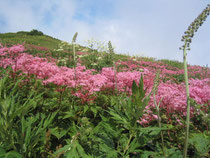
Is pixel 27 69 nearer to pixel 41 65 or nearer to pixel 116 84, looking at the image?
pixel 41 65

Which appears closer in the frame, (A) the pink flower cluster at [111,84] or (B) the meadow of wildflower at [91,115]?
(B) the meadow of wildflower at [91,115]

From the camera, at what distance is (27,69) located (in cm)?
298

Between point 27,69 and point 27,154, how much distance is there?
1579 mm

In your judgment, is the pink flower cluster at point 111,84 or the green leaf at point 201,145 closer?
the green leaf at point 201,145

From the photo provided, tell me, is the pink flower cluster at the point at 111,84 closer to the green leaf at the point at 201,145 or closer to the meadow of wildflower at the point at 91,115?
the meadow of wildflower at the point at 91,115

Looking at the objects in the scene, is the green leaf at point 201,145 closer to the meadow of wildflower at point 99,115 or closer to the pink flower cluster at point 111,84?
the meadow of wildflower at point 99,115

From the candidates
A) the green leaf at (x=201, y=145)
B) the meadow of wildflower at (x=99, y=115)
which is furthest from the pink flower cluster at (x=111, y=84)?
the green leaf at (x=201, y=145)

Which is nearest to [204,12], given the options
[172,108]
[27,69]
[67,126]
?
[172,108]

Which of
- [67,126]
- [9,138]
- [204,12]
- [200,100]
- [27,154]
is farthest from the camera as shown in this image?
[67,126]

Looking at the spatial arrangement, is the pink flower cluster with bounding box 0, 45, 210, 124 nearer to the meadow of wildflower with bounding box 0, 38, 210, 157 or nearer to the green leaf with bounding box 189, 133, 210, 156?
the meadow of wildflower with bounding box 0, 38, 210, 157

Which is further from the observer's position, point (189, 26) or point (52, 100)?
point (52, 100)

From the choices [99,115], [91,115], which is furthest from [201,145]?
[91,115]

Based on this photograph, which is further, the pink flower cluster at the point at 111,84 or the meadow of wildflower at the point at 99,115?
the pink flower cluster at the point at 111,84

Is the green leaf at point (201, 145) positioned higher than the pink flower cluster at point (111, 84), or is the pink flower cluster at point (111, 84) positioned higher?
the pink flower cluster at point (111, 84)
